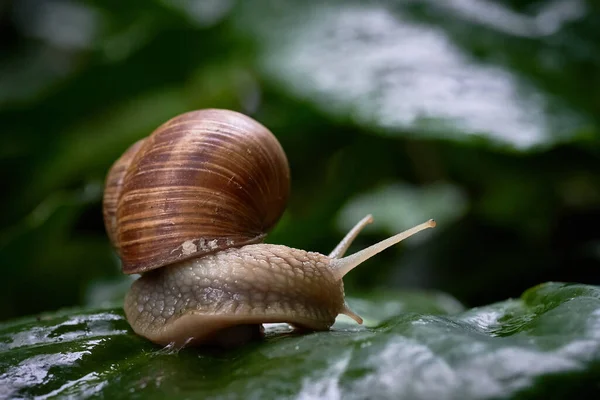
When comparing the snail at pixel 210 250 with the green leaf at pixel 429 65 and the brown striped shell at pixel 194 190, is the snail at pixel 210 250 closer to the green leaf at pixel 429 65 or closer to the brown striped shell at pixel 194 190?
the brown striped shell at pixel 194 190

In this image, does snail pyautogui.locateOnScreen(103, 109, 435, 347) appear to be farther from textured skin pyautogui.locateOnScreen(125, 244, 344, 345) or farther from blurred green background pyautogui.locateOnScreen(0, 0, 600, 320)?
blurred green background pyautogui.locateOnScreen(0, 0, 600, 320)

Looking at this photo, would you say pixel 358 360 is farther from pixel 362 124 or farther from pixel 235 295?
pixel 362 124

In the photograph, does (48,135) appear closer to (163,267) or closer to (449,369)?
(163,267)

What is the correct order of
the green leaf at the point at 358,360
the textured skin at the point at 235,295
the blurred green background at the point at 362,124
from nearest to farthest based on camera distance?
the green leaf at the point at 358,360, the textured skin at the point at 235,295, the blurred green background at the point at 362,124

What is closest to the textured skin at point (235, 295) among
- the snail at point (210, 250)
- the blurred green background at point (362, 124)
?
the snail at point (210, 250)

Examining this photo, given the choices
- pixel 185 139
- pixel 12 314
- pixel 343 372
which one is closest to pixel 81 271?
pixel 12 314

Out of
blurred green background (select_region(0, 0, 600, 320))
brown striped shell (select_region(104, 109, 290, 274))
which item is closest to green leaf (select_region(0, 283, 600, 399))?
brown striped shell (select_region(104, 109, 290, 274))
